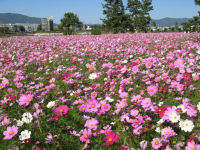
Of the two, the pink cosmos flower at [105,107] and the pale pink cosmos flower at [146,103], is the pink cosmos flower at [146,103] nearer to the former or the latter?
the pale pink cosmos flower at [146,103]

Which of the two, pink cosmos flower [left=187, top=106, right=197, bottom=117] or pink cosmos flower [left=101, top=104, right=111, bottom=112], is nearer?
pink cosmos flower [left=187, top=106, right=197, bottom=117]

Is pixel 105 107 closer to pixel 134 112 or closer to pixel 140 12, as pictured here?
pixel 134 112

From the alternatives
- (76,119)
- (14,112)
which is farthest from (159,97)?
(14,112)

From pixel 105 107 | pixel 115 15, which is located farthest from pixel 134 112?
pixel 115 15

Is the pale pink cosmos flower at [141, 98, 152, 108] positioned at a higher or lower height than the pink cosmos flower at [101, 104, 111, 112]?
higher

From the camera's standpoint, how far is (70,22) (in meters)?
41.7

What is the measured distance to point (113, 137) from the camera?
4.53 feet

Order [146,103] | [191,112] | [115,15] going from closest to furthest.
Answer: [191,112], [146,103], [115,15]

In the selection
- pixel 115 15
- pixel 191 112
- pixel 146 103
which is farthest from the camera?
pixel 115 15

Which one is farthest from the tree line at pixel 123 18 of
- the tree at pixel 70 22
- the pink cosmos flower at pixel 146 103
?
the pink cosmos flower at pixel 146 103

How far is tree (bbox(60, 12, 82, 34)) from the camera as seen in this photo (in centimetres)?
4068

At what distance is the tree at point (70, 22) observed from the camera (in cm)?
4068

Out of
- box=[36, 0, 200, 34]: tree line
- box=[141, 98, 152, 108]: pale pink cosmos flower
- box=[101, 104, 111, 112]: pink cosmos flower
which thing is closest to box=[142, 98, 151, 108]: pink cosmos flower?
box=[141, 98, 152, 108]: pale pink cosmos flower

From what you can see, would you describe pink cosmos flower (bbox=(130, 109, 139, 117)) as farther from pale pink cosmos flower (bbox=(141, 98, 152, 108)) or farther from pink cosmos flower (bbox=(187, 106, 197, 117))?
pink cosmos flower (bbox=(187, 106, 197, 117))
